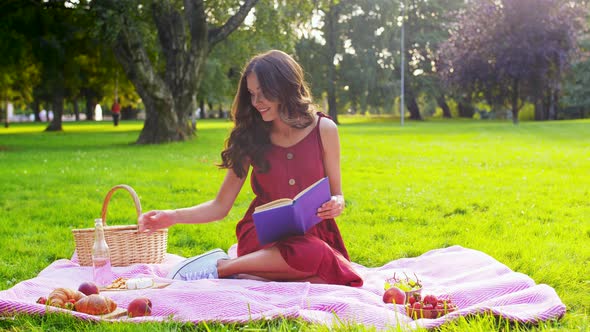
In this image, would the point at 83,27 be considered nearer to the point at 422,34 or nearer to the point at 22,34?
the point at 22,34

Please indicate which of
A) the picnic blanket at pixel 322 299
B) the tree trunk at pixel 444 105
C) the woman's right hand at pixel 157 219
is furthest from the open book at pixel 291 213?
the tree trunk at pixel 444 105

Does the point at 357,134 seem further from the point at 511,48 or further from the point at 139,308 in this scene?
the point at 139,308

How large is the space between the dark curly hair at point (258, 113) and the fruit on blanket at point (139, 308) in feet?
4.22

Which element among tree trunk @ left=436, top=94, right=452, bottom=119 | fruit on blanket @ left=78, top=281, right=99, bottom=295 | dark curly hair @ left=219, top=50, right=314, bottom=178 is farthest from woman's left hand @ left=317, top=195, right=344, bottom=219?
tree trunk @ left=436, top=94, right=452, bottom=119

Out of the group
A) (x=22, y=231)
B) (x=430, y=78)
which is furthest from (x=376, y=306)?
(x=430, y=78)

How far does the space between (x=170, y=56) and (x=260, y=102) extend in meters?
18.2

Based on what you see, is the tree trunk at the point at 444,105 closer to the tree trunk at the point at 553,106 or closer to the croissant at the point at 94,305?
the tree trunk at the point at 553,106

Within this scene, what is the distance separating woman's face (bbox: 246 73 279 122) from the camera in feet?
14.4

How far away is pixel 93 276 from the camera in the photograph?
15.8ft

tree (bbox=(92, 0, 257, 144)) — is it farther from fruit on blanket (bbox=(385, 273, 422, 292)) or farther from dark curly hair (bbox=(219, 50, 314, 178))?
fruit on blanket (bbox=(385, 273, 422, 292))

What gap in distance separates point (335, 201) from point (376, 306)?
2.26 feet

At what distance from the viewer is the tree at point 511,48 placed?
109ft

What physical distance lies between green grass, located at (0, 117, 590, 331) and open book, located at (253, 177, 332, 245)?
659 mm

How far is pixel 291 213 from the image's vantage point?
12.9 feet
